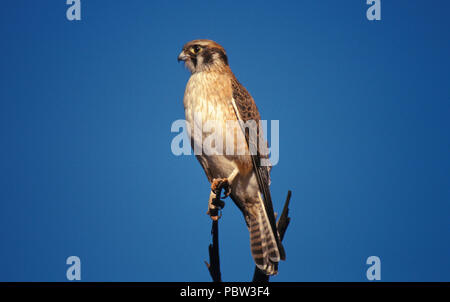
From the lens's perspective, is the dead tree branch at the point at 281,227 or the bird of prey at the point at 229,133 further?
the dead tree branch at the point at 281,227

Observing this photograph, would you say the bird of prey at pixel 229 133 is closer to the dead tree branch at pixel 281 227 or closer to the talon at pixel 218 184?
the talon at pixel 218 184

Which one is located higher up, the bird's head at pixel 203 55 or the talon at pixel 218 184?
the bird's head at pixel 203 55

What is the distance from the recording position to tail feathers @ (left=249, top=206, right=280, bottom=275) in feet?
7.91

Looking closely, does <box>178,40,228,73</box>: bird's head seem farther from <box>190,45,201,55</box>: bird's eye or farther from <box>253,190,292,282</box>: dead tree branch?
<box>253,190,292,282</box>: dead tree branch

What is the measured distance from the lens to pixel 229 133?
2324 mm

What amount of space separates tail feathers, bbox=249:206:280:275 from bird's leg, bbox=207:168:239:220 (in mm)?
327

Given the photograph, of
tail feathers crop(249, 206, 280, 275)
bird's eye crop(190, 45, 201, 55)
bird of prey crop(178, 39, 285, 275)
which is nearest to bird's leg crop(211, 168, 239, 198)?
bird of prey crop(178, 39, 285, 275)

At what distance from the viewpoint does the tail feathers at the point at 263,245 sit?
2.41 meters

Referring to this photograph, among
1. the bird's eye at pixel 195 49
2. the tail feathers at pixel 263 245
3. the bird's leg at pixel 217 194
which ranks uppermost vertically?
the bird's eye at pixel 195 49

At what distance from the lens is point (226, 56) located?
2.51m

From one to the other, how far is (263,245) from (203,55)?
1286 millimetres

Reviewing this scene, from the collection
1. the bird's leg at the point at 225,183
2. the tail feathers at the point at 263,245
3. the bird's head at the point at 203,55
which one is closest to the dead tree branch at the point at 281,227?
the tail feathers at the point at 263,245
